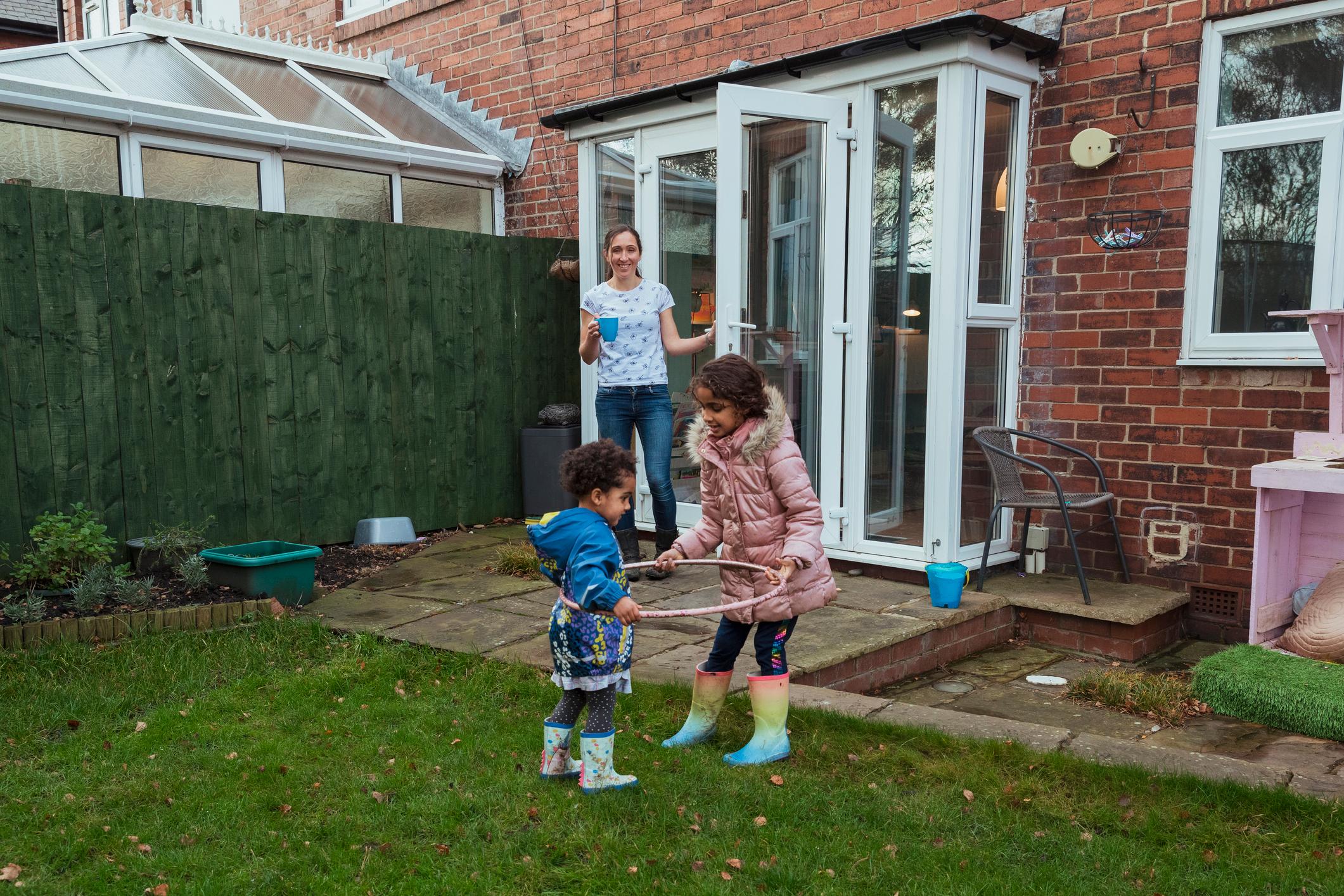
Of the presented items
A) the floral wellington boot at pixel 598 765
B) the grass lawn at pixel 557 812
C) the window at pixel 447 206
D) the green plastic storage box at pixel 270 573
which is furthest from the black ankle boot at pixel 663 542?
the window at pixel 447 206

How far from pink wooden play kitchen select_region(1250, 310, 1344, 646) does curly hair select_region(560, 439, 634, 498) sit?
9.19 ft

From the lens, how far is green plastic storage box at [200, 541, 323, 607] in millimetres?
4875

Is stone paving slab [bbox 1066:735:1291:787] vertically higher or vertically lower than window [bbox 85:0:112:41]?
lower

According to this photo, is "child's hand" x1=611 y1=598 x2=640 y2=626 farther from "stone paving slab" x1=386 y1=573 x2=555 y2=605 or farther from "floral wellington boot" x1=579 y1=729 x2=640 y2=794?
"stone paving slab" x1=386 y1=573 x2=555 y2=605

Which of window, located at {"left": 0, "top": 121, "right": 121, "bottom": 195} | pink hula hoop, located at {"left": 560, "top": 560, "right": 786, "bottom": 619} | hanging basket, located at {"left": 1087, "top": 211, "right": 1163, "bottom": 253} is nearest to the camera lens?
pink hula hoop, located at {"left": 560, "top": 560, "right": 786, "bottom": 619}

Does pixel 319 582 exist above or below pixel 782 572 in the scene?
below

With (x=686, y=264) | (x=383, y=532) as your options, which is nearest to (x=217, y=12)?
(x=383, y=532)

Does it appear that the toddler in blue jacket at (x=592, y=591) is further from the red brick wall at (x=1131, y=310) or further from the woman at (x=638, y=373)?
the red brick wall at (x=1131, y=310)

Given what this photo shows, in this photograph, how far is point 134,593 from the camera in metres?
4.59

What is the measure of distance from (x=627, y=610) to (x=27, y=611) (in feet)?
9.97

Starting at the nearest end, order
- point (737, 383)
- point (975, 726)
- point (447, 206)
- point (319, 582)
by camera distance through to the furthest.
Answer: point (737, 383), point (975, 726), point (319, 582), point (447, 206)

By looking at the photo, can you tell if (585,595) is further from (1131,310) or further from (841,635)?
(1131,310)

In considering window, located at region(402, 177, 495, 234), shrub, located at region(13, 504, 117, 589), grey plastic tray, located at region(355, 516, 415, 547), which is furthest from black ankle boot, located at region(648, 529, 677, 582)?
window, located at region(402, 177, 495, 234)

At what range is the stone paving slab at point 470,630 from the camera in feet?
14.0
